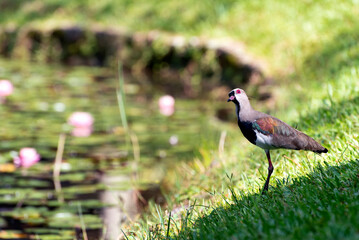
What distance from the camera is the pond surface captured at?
14.2 feet

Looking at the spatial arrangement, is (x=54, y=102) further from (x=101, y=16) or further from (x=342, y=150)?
(x=342, y=150)

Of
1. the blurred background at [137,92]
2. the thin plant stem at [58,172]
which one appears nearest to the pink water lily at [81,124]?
the blurred background at [137,92]

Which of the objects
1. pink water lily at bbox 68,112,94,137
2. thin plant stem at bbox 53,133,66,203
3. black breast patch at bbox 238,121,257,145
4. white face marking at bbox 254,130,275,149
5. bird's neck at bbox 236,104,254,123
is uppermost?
pink water lily at bbox 68,112,94,137

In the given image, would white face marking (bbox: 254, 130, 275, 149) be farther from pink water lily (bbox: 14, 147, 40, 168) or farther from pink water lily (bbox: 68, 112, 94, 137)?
pink water lily (bbox: 68, 112, 94, 137)

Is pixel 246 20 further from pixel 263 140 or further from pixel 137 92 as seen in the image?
pixel 263 140

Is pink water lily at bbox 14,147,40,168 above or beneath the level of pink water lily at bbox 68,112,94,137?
beneath

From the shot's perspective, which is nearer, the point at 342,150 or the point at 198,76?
the point at 342,150

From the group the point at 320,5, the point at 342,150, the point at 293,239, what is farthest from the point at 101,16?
the point at 293,239

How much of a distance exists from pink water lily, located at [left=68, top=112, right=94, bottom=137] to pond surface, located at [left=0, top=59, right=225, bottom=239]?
10 centimetres

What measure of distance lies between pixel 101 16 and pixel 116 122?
5.38m

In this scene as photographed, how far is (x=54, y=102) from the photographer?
7.99 metres

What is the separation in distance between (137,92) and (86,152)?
295 cm

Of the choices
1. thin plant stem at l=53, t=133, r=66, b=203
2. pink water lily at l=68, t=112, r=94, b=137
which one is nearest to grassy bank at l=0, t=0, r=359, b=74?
pink water lily at l=68, t=112, r=94, b=137

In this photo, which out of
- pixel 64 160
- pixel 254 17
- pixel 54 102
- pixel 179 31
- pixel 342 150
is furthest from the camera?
pixel 179 31
